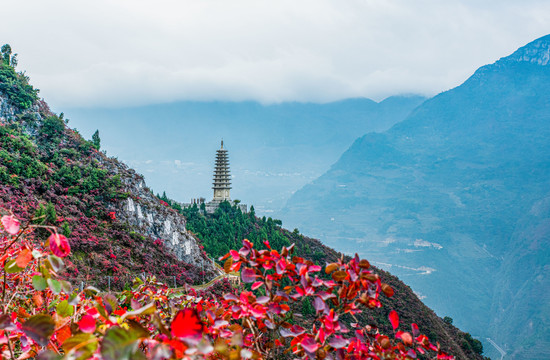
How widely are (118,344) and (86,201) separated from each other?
28.5m

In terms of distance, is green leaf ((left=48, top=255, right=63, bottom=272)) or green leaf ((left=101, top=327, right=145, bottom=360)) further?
green leaf ((left=48, top=255, right=63, bottom=272))

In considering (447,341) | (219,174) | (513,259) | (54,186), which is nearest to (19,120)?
(54,186)

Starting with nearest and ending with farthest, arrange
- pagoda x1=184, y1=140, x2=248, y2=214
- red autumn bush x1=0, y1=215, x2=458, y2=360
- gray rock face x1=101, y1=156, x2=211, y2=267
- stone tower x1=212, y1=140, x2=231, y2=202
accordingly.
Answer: red autumn bush x1=0, y1=215, x2=458, y2=360 < gray rock face x1=101, y1=156, x2=211, y2=267 < pagoda x1=184, y1=140, x2=248, y2=214 < stone tower x1=212, y1=140, x2=231, y2=202

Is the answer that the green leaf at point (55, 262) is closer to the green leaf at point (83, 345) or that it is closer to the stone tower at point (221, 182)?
the green leaf at point (83, 345)

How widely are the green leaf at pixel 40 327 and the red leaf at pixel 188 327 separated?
0.79 m

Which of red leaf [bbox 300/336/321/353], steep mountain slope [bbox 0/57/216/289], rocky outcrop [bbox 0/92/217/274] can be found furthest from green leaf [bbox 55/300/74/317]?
rocky outcrop [bbox 0/92/217/274]

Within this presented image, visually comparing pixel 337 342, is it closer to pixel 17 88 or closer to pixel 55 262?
pixel 55 262

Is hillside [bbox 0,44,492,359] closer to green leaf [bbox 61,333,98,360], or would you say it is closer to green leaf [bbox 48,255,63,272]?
green leaf [bbox 48,255,63,272]

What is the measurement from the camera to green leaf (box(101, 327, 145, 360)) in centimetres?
169

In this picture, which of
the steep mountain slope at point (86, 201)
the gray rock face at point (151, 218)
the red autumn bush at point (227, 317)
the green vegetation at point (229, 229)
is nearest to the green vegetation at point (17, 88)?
the steep mountain slope at point (86, 201)

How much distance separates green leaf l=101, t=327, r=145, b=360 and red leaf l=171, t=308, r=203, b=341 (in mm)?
202

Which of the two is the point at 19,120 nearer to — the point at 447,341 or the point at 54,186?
the point at 54,186

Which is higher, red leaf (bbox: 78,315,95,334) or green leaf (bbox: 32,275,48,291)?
green leaf (bbox: 32,275,48,291)

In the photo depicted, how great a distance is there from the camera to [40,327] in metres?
2.19
